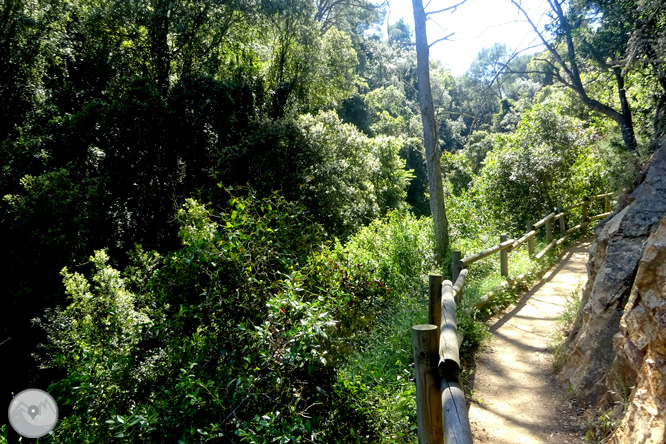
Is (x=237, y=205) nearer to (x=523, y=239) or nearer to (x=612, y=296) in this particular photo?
(x=612, y=296)

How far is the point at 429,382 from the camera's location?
2.82 metres

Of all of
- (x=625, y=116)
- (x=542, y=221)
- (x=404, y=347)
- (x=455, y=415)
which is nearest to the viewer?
(x=455, y=415)

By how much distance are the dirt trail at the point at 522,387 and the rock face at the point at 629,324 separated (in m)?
0.34

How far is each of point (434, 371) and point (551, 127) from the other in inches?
573

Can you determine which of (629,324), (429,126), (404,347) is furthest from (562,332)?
(429,126)

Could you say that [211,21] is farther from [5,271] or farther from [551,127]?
[551,127]

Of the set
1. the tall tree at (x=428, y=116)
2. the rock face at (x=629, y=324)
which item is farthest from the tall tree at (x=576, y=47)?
the rock face at (x=629, y=324)

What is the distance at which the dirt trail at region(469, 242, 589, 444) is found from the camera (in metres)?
4.04

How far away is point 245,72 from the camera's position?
20.1 meters

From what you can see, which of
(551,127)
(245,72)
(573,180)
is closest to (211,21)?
(245,72)

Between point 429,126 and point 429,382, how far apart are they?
856 centimetres

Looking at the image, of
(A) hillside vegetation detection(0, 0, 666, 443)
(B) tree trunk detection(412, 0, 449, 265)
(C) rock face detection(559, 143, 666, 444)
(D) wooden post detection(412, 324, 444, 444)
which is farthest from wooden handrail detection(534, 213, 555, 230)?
(D) wooden post detection(412, 324, 444, 444)

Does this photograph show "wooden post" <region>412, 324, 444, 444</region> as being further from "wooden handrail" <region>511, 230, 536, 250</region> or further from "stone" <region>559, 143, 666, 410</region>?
"wooden handrail" <region>511, 230, 536, 250</region>

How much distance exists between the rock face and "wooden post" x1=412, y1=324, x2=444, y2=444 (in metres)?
1.28
